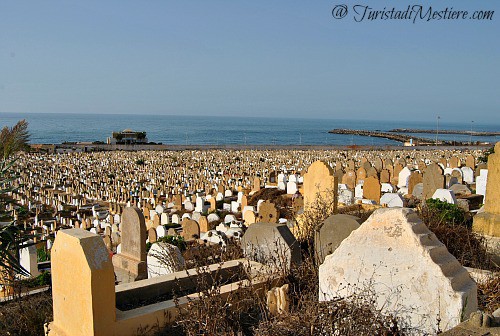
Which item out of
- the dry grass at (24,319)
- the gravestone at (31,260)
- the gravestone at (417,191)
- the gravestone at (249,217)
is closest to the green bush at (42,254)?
the gravestone at (31,260)

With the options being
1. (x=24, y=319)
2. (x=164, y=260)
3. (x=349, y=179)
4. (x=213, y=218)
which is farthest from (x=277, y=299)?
(x=349, y=179)

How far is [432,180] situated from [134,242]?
324 inches

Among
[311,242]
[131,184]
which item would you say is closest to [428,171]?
[311,242]

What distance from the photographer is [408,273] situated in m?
3.29

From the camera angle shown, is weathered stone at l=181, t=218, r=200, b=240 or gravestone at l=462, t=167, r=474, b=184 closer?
weathered stone at l=181, t=218, r=200, b=240

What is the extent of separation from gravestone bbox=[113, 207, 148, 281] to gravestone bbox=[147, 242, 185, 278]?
0.18m

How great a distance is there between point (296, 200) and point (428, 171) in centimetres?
363

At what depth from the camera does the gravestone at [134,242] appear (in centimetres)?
740

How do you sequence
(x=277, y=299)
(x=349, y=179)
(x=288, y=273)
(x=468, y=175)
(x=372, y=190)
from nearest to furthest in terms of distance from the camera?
(x=277, y=299) < (x=288, y=273) < (x=372, y=190) < (x=349, y=179) < (x=468, y=175)

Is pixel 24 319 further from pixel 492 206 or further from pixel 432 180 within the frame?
pixel 432 180

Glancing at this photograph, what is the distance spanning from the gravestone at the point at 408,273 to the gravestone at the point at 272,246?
198 centimetres

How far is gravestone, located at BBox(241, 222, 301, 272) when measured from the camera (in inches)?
225

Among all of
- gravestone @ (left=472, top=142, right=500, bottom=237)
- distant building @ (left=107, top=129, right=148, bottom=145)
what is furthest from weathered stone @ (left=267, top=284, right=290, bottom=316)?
distant building @ (left=107, top=129, right=148, bottom=145)

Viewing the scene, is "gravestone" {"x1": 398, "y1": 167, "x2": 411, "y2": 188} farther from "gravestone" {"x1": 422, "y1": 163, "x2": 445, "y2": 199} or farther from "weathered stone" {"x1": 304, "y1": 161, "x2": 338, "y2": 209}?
"weathered stone" {"x1": 304, "y1": 161, "x2": 338, "y2": 209}
